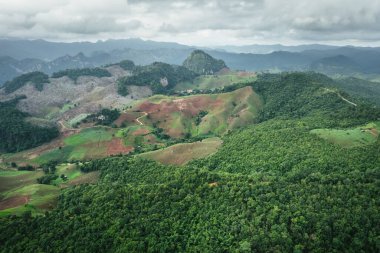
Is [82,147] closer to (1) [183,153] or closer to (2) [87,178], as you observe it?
(2) [87,178]

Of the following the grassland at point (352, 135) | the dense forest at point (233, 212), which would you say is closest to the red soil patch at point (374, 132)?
the grassland at point (352, 135)

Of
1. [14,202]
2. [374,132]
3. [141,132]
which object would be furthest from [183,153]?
[374,132]

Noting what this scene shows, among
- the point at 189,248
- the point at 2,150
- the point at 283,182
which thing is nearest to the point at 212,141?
the point at 283,182

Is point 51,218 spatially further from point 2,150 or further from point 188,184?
point 2,150

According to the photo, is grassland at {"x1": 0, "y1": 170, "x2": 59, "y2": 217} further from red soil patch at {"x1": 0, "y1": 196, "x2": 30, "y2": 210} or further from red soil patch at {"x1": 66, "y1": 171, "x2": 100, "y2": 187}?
red soil patch at {"x1": 66, "y1": 171, "x2": 100, "y2": 187}

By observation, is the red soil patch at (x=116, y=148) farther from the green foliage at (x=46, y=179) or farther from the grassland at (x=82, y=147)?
the green foliage at (x=46, y=179)

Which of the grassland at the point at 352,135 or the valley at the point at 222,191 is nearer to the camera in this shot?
the valley at the point at 222,191
